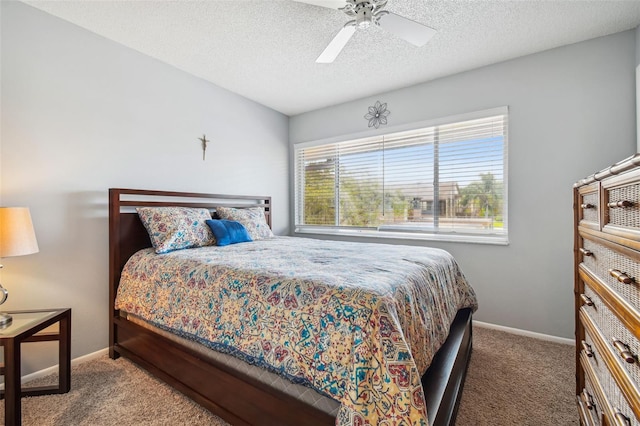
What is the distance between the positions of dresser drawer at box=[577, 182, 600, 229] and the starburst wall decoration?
7.61ft

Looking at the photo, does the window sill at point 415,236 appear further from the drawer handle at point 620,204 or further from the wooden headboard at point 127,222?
the drawer handle at point 620,204

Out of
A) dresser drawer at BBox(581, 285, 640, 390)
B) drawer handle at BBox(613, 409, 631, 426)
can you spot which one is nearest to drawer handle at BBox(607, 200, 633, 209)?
dresser drawer at BBox(581, 285, 640, 390)

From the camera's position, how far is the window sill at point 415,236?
2.78 metres

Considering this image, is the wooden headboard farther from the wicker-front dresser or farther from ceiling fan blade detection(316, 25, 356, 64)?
the wicker-front dresser

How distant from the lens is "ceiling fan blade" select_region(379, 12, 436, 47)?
1.75 meters

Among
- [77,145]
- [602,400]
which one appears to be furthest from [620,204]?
[77,145]

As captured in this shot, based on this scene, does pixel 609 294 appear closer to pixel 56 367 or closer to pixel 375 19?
pixel 375 19

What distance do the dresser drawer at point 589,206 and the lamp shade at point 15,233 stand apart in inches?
108

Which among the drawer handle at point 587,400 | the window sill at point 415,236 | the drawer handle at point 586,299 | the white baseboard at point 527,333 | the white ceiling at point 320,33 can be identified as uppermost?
the white ceiling at point 320,33

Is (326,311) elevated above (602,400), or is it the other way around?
(326,311)

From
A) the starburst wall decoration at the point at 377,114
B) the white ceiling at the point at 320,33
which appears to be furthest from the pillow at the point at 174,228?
the starburst wall decoration at the point at 377,114

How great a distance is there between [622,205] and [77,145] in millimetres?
3128

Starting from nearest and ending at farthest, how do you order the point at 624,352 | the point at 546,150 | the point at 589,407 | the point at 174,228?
the point at 624,352 < the point at 589,407 < the point at 174,228 < the point at 546,150

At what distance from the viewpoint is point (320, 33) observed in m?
2.27
